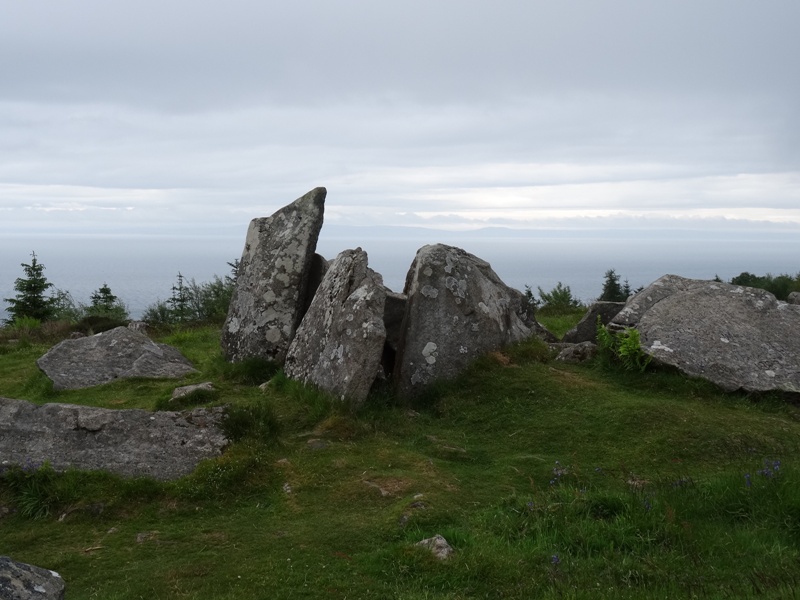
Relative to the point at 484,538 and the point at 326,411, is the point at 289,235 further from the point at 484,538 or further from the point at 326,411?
the point at 484,538

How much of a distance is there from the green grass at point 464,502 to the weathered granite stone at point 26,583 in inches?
32.4

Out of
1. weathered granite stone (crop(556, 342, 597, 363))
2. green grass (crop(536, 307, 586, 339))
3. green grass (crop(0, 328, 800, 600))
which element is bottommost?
green grass (crop(0, 328, 800, 600))

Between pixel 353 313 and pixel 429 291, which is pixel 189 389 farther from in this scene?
pixel 429 291

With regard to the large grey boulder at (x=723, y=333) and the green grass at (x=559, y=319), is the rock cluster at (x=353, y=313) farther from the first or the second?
the green grass at (x=559, y=319)

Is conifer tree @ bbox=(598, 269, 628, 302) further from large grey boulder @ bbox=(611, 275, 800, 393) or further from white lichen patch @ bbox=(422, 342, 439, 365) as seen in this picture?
white lichen patch @ bbox=(422, 342, 439, 365)

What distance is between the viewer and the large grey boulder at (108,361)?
46.6 feet

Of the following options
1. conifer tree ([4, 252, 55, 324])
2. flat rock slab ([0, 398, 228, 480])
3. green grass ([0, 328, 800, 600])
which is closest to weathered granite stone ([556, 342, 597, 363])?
green grass ([0, 328, 800, 600])

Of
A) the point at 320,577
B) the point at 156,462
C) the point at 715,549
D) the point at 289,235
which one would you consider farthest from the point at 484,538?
the point at 289,235

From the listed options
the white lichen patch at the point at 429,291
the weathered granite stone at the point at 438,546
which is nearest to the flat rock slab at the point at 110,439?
the weathered granite stone at the point at 438,546

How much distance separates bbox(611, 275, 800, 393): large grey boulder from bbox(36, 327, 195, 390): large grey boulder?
29.9 ft

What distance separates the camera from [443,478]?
346 inches

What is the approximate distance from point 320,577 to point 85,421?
464 centimetres

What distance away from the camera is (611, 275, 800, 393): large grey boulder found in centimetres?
→ 1195

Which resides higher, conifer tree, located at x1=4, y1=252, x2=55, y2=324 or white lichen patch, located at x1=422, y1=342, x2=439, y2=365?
white lichen patch, located at x1=422, y1=342, x2=439, y2=365
